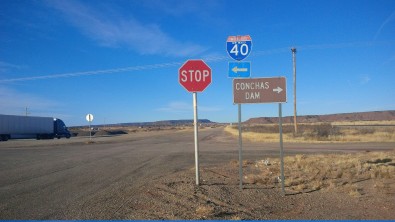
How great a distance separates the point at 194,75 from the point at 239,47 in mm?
1199

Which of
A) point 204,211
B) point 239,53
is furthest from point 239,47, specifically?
point 204,211

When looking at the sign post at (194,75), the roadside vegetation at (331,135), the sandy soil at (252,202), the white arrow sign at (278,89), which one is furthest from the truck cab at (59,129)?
the white arrow sign at (278,89)

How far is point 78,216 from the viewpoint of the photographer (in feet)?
22.9

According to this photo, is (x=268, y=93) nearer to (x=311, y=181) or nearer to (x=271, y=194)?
(x=271, y=194)

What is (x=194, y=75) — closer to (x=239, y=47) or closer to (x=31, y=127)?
(x=239, y=47)

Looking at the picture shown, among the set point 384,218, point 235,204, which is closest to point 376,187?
point 384,218

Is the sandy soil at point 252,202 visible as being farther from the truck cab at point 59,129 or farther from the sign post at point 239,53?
the truck cab at point 59,129

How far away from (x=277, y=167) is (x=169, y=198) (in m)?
6.41

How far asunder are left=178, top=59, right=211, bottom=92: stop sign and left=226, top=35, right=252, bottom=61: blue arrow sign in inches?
25.1

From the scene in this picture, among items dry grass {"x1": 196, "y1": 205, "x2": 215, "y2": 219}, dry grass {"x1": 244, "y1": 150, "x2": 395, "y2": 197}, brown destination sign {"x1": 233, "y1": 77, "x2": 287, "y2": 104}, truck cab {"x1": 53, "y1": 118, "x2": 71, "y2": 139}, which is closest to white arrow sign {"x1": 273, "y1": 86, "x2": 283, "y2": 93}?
brown destination sign {"x1": 233, "y1": 77, "x2": 287, "y2": 104}

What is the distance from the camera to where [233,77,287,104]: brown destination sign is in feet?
29.3

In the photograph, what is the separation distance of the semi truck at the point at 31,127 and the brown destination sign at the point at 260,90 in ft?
168

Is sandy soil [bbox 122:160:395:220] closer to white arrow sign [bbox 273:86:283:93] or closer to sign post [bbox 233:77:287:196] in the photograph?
sign post [bbox 233:77:287:196]

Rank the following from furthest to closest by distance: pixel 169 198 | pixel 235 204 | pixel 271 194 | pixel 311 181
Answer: pixel 311 181, pixel 271 194, pixel 169 198, pixel 235 204
